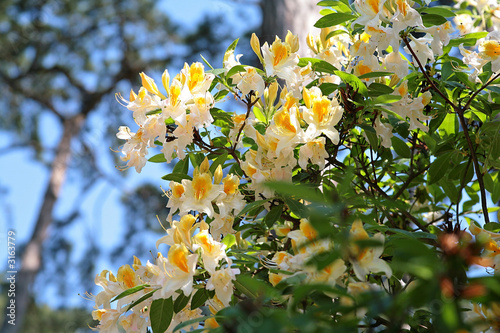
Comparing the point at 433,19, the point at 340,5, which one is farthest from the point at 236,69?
the point at 433,19

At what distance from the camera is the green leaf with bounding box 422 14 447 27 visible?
1.03 metres

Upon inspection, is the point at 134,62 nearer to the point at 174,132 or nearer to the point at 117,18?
the point at 117,18

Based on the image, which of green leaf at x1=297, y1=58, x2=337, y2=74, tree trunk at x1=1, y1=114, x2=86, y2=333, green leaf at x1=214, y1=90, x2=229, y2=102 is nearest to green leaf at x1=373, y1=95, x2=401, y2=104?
green leaf at x1=297, y1=58, x2=337, y2=74

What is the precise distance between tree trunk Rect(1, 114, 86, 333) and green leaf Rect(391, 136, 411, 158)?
20.0ft

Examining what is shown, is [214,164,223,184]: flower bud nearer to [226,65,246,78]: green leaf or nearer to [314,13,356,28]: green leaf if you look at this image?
[226,65,246,78]: green leaf

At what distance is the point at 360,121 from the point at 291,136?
193 mm

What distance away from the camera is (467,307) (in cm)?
82

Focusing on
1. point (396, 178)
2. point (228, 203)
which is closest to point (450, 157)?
point (396, 178)

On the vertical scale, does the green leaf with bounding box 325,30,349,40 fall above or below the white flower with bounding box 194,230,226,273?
above

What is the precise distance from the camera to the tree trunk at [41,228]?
20.8ft

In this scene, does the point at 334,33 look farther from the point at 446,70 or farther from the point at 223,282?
the point at 223,282

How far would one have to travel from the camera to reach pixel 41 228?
701cm

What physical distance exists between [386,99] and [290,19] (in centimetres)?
122

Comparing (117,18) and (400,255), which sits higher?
(117,18)
